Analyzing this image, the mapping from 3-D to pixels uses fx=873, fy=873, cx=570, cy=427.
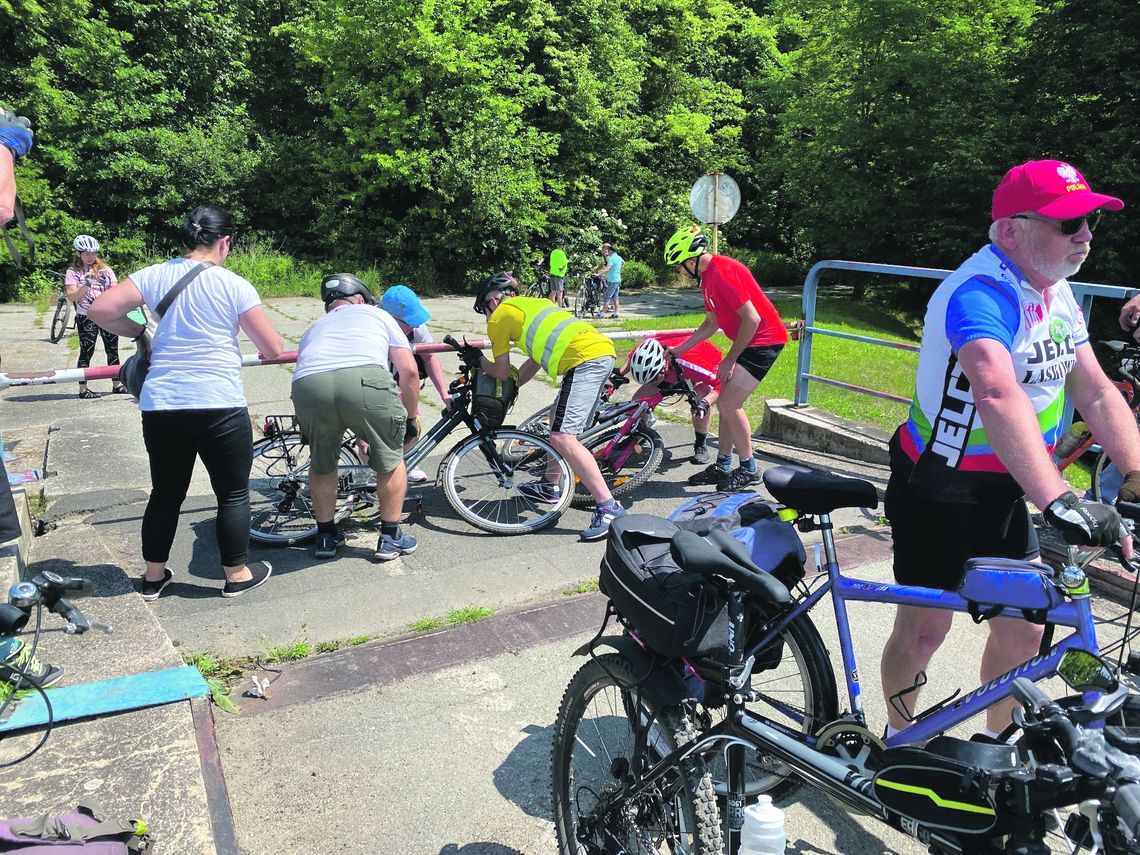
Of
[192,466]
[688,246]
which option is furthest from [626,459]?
[192,466]

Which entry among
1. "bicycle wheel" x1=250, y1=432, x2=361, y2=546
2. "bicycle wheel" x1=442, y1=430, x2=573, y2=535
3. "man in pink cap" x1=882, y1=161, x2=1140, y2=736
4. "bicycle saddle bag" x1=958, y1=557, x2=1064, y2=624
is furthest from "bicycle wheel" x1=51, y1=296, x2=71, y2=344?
"bicycle saddle bag" x1=958, y1=557, x2=1064, y2=624

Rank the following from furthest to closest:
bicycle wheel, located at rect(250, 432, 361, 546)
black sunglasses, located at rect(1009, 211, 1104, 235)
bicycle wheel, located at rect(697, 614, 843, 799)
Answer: bicycle wheel, located at rect(250, 432, 361, 546)
black sunglasses, located at rect(1009, 211, 1104, 235)
bicycle wheel, located at rect(697, 614, 843, 799)

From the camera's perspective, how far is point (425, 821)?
2.98m

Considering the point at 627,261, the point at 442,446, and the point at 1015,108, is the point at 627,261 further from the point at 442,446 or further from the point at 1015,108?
the point at 442,446

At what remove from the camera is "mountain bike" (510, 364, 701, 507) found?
20.9ft

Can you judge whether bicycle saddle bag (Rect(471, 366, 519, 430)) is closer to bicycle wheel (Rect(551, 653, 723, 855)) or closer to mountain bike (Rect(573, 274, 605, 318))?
bicycle wheel (Rect(551, 653, 723, 855))

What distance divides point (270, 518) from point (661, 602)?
13.6 ft

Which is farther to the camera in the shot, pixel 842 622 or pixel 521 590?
pixel 521 590

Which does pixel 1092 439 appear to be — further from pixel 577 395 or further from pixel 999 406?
pixel 999 406

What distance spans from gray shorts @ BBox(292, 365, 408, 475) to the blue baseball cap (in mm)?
1223

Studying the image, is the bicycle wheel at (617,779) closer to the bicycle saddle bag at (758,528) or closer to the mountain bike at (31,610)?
the bicycle saddle bag at (758,528)

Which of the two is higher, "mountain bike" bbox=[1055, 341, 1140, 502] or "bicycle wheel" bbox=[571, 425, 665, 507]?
"mountain bike" bbox=[1055, 341, 1140, 502]

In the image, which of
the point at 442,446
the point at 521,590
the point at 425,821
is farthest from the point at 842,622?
the point at 442,446

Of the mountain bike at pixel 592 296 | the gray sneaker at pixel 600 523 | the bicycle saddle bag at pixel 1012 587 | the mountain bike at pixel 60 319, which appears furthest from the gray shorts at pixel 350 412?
the mountain bike at pixel 592 296
